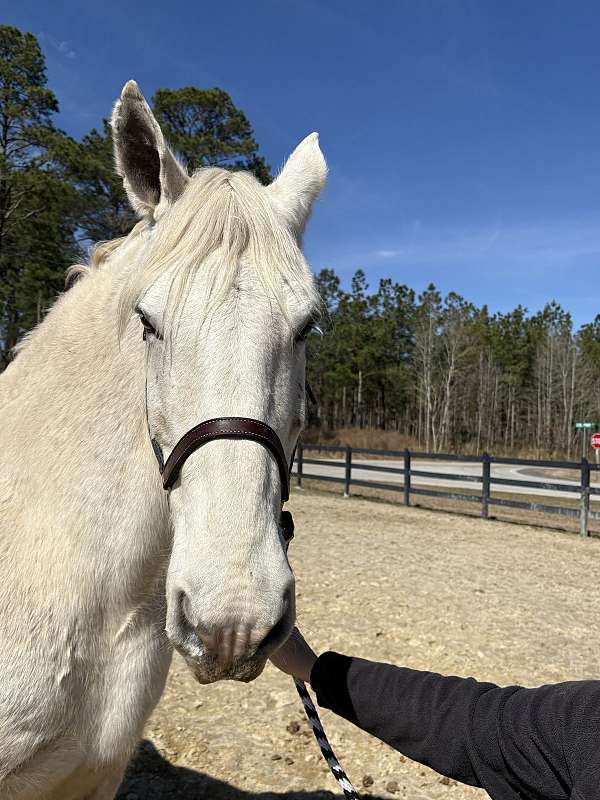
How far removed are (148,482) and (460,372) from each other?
4869cm

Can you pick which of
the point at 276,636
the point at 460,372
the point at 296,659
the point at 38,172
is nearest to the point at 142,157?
the point at 276,636

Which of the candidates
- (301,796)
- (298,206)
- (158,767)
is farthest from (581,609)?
(298,206)

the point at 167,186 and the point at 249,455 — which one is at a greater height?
the point at 167,186

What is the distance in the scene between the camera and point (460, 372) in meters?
47.9

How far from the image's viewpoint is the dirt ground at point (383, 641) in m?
3.42

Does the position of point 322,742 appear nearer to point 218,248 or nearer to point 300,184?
point 218,248

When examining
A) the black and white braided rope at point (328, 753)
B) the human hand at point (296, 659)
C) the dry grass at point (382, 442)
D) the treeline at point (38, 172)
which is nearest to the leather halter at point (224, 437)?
the human hand at point (296, 659)

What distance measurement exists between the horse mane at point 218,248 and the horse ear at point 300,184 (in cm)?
14

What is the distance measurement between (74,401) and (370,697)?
1.38m

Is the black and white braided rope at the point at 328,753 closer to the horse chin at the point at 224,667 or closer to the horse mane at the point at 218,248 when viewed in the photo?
the horse chin at the point at 224,667

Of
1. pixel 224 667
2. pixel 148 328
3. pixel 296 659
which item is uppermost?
pixel 148 328

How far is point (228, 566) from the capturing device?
115 cm

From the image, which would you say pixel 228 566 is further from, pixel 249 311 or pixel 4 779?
pixel 4 779

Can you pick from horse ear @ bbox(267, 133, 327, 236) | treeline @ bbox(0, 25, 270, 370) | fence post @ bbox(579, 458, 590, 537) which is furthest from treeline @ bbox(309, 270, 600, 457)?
horse ear @ bbox(267, 133, 327, 236)
